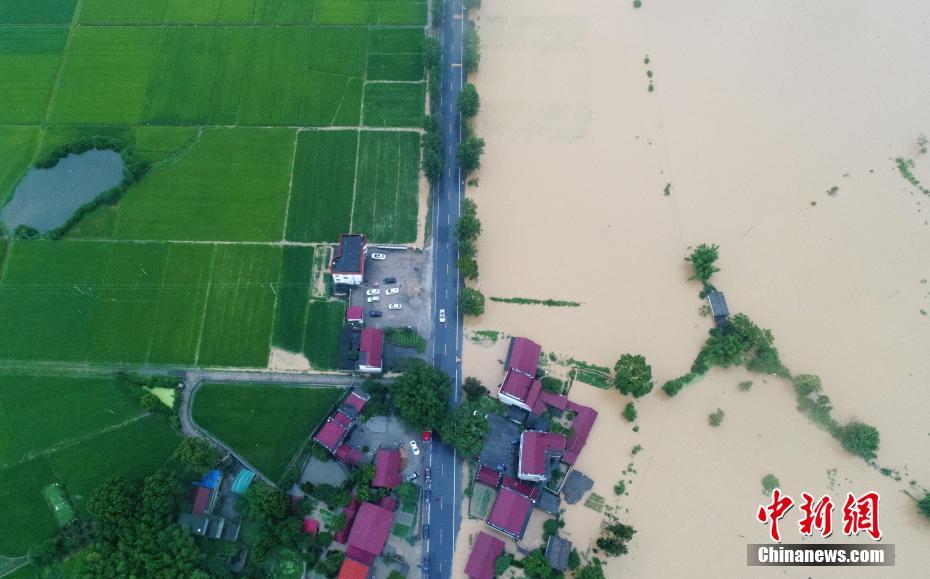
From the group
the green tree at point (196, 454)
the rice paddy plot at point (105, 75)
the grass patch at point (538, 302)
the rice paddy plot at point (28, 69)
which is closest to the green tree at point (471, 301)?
the grass patch at point (538, 302)

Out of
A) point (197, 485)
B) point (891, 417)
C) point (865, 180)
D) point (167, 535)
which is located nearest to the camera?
point (167, 535)

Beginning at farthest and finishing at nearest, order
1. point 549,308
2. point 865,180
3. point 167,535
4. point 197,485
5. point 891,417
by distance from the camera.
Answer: point 865,180
point 549,308
point 891,417
point 197,485
point 167,535

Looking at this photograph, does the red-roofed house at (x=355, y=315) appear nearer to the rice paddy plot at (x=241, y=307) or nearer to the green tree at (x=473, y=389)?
the rice paddy plot at (x=241, y=307)

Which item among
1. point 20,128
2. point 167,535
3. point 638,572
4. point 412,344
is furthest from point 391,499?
point 20,128

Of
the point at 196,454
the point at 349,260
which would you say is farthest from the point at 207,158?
the point at 196,454

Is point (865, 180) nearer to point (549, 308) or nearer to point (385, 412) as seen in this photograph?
point (549, 308)

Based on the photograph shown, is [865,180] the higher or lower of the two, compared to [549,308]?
higher
